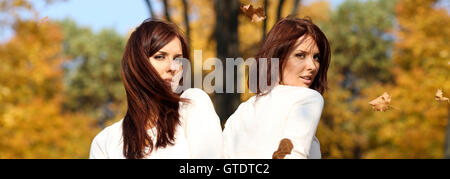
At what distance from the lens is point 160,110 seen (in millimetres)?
2627

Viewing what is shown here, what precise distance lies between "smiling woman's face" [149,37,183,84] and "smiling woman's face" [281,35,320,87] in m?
0.60

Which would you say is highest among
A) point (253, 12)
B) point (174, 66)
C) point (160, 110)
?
point (253, 12)

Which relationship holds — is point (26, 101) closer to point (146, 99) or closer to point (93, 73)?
point (93, 73)

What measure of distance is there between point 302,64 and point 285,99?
26 cm

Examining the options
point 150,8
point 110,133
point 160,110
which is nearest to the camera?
point 160,110

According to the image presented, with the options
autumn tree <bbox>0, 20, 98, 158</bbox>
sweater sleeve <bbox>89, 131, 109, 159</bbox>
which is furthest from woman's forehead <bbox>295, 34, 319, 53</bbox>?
autumn tree <bbox>0, 20, 98, 158</bbox>

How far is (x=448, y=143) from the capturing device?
37.5 ft

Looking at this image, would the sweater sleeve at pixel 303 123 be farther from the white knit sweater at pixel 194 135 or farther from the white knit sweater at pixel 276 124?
the white knit sweater at pixel 194 135

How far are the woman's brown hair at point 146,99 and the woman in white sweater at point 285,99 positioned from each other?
367mm

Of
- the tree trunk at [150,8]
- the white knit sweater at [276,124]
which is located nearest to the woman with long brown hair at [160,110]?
the white knit sweater at [276,124]

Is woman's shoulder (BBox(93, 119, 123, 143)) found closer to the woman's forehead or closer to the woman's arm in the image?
the woman's arm

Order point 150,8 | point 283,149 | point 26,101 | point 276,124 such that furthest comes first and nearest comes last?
1. point 26,101
2. point 150,8
3. point 276,124
4. point 283,149

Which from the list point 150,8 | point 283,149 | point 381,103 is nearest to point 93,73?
point 150,8

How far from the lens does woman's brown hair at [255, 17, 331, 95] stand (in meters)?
2.70
